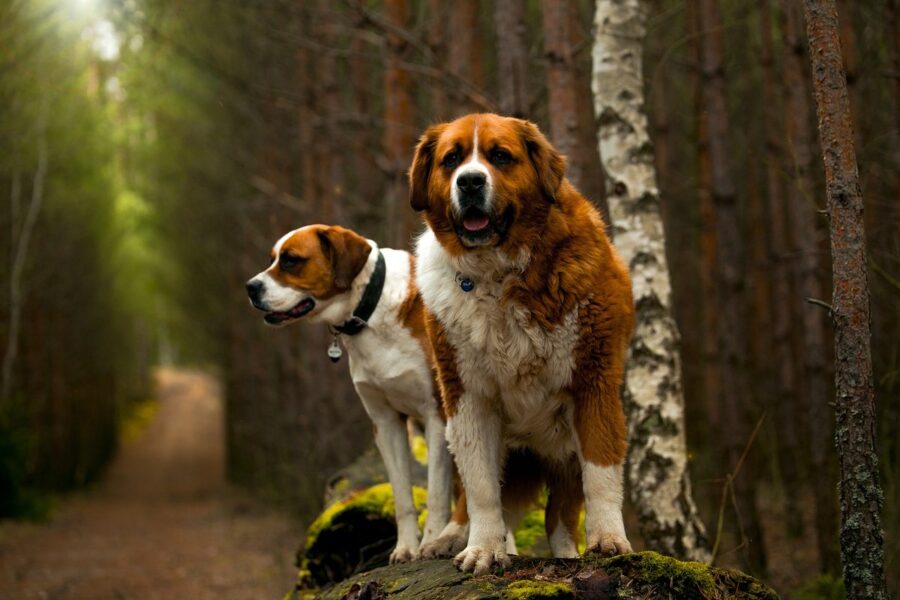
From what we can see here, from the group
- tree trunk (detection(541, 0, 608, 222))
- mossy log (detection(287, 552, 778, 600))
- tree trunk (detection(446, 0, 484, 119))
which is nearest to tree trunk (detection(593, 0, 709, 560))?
tree trunk (detection(541, 0, 608, 222))

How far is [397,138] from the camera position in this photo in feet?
39.3

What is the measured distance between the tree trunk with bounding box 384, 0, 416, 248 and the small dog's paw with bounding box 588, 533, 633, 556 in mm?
6891

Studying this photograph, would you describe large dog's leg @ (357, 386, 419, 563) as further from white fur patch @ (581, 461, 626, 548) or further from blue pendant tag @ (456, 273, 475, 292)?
blue pendant tag @ (456, 273, 475, 292)

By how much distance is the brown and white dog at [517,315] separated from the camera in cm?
448

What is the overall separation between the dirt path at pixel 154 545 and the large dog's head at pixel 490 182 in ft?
27.3

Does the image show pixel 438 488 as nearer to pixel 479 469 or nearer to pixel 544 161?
pixel 479 469

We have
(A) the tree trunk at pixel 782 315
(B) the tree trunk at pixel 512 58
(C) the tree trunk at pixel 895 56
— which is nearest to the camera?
(B) the tree trunk at pixel 512 58

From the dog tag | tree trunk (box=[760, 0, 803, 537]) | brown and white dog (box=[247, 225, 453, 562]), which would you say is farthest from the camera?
tree trunk (box=[760, 0, 803, 537])

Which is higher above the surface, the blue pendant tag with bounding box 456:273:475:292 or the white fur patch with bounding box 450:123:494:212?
the white fur patch with bounding box 450:123:494:212

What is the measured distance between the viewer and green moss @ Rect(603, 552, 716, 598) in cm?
404

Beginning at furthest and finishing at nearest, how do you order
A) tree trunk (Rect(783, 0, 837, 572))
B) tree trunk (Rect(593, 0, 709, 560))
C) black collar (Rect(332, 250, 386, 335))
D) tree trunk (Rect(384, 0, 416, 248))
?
1. tree trunk (Rect(384, 0, 416, 248))
2. tree trunk (Rect(783, 0, 837, 572))
3. tree trunk (Rect(593, 0, 709, 560))
4. black collar (Rect(332, 250, 386, 335))

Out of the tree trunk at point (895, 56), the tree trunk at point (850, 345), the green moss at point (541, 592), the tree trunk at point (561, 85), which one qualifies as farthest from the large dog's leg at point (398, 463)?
the tree trunk at point (895, 56)

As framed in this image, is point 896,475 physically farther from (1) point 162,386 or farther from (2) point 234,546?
(1) point 162,386

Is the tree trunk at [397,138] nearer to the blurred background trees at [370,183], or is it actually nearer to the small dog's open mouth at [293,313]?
the blurred background trees at [370,183]
